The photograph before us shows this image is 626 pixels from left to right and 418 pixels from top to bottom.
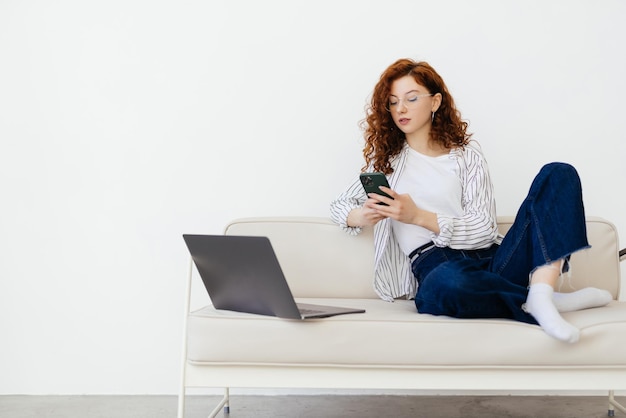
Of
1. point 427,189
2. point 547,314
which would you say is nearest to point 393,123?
point 427,189

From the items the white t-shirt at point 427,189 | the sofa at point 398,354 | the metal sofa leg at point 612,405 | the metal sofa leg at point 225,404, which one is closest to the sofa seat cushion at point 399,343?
the sofa at point 398,354

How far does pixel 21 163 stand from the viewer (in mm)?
3162

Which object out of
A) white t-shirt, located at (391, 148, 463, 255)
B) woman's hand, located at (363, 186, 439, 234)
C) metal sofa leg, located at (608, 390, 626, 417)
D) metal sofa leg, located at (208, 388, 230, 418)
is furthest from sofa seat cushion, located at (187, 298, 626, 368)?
metal sofa leg, located at (608, 390, 626, 417)

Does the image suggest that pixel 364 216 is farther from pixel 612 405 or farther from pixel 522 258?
pixel 612 405

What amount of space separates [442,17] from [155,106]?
51.3 inches

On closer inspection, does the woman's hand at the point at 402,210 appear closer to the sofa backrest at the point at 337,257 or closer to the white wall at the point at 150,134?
the sofa backrest at the point at 337,257

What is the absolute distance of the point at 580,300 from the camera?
235cm

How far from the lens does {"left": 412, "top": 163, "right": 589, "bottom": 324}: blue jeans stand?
7.02ft

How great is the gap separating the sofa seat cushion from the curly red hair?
0.86 meters

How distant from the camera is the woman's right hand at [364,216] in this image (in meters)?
2.51

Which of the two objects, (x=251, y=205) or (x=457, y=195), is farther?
(x=251, y=205)

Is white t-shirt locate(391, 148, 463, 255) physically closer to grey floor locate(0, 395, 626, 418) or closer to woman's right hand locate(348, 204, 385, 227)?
woman's right hand locate(348, 204, 385, 227)

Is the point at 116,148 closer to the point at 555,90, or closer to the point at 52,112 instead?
the point at 52,112

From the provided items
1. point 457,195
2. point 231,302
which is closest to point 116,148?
point 231,302
